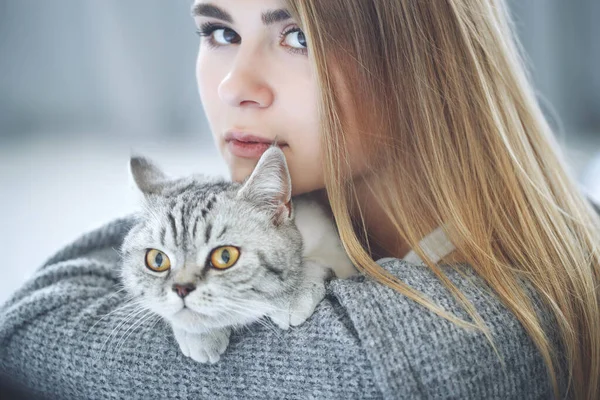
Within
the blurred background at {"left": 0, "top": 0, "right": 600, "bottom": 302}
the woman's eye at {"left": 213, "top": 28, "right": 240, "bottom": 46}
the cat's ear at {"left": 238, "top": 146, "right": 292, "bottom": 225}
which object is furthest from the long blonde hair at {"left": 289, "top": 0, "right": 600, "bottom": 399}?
the blurred background at {"left": 0, "top": 0, "right": 600, "bottom": 302}

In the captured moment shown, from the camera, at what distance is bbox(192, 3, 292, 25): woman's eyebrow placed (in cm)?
100

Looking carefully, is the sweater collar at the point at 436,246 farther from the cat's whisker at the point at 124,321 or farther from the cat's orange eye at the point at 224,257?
the cat's whisker at the point at 124,321

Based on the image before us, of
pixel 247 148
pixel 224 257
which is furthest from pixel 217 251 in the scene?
pixel 247 148

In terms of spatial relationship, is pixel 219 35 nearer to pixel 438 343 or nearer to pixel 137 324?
pixel 137 324

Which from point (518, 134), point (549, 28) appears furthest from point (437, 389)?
point (549, 28)

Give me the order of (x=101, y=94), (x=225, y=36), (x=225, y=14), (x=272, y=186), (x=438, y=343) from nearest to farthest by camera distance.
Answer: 1. (x=438, y=343)
2. (x=272, y=186)
3. (x=225, y=14)
4. (x=225, y=36)
5. (x=101, y=94)

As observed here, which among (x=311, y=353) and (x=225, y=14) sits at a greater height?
(x=225, y=14)

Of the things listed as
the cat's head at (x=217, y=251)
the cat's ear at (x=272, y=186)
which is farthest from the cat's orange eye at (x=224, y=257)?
the cat's ear at (x=272, y=186)

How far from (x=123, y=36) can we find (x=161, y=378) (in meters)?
1.85

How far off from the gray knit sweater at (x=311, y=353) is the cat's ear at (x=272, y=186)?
15cm

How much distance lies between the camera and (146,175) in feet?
3.56

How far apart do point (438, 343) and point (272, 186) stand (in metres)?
0.36

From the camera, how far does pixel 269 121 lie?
105 centimetres

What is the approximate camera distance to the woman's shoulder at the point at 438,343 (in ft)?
2.68
